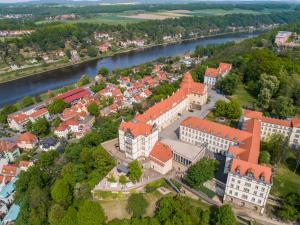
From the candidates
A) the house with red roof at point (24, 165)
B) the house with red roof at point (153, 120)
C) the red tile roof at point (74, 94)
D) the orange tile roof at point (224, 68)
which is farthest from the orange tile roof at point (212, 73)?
the house with red roof at point (24, 165)

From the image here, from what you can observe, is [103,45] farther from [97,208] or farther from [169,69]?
[97,208]

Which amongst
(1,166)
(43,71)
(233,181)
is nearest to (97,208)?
(233,181)

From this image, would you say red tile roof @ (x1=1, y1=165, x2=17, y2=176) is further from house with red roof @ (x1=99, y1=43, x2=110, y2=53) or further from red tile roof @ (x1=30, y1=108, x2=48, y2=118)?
house with red roof @ (x1=99, y1=43, x2=110, y2=53)

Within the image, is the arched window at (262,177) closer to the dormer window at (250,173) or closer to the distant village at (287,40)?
the dormer window at (250,173)

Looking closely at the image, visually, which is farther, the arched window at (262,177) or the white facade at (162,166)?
the white facade at (162,166)

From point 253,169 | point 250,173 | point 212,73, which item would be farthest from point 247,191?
point 212,73

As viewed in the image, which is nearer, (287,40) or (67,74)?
(287,40)

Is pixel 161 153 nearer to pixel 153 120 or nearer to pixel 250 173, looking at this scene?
pixel 153 120
